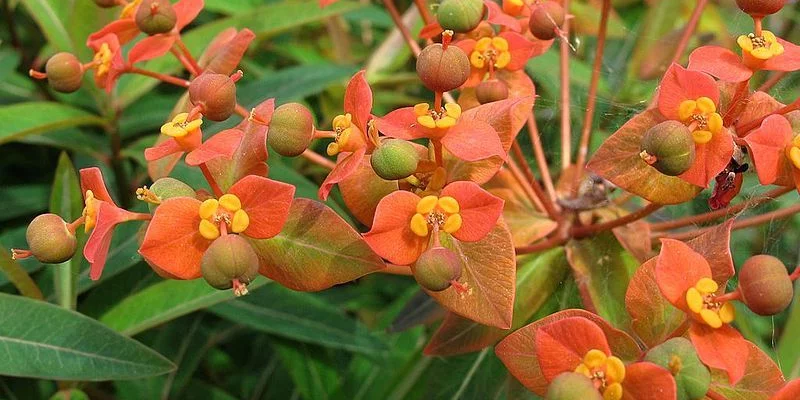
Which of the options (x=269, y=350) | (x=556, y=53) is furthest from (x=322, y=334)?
(x=556, y=53)

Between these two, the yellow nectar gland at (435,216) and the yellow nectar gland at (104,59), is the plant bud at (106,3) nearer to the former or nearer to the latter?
the yellow nectar gland at (104,59)

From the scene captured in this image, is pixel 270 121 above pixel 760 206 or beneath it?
above

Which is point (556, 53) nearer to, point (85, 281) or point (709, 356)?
point (85, 281)

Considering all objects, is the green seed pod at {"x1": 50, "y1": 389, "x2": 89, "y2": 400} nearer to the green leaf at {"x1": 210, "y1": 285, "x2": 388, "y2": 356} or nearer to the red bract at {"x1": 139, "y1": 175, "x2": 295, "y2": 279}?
the green leaf at {"x1": 210, "y1": 285, "x2": 388, "y2": 356}

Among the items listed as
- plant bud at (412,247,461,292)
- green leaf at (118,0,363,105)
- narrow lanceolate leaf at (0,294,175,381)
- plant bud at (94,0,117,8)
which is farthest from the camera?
green leaf at (118,0,363,105)

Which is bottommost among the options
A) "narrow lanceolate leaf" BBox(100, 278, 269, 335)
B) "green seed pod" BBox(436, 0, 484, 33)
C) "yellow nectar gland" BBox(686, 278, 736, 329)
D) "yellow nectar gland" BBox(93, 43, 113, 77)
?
"narrow lanceolate leaf" BBox(100, 278, 269, 335)

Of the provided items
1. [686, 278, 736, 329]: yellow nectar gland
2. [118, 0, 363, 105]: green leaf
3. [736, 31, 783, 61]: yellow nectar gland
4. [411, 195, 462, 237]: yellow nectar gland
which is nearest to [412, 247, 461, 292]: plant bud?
[411, 195, 462, 237]: yellow nectar gland
